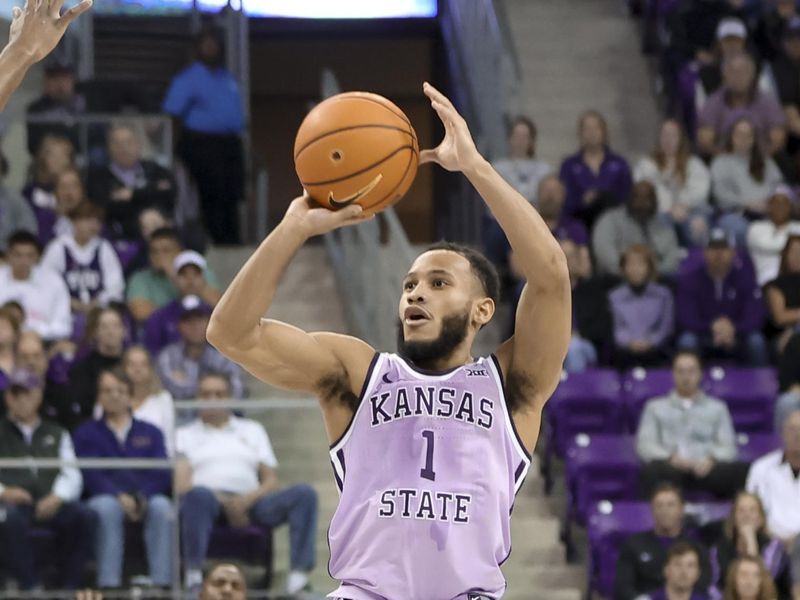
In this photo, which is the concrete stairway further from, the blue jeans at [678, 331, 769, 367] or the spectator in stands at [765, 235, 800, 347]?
the spectator in stands at [765, 235, 800, 347]

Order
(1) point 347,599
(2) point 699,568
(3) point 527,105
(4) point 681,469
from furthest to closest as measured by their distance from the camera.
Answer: (3) point 527,105 < (4) point 681,469 < (2) point 699,568 < (1) point 347,599

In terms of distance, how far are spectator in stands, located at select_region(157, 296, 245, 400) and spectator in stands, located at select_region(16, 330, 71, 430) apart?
66cm

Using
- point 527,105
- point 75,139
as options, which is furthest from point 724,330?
point 75,139

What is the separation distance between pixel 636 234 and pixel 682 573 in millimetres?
3539

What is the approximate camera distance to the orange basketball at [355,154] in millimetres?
5309

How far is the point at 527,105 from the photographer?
1574 cm

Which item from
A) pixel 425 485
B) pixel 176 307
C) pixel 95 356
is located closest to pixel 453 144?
pixel 425 485

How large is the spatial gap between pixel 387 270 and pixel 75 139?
Answer: 8.56ft

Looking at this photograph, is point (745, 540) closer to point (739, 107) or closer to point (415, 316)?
point (739, 107)

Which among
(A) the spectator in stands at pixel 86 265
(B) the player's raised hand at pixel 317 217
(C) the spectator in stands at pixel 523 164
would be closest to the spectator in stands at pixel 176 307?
(A) the spectator in stands at pixel 86 265

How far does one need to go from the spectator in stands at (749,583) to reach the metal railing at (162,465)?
2587 mm

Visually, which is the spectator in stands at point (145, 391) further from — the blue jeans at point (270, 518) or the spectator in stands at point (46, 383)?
the blue jeans at point (270, 518)

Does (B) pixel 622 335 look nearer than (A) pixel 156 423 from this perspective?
No

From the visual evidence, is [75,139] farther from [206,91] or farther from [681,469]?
[681,469]
